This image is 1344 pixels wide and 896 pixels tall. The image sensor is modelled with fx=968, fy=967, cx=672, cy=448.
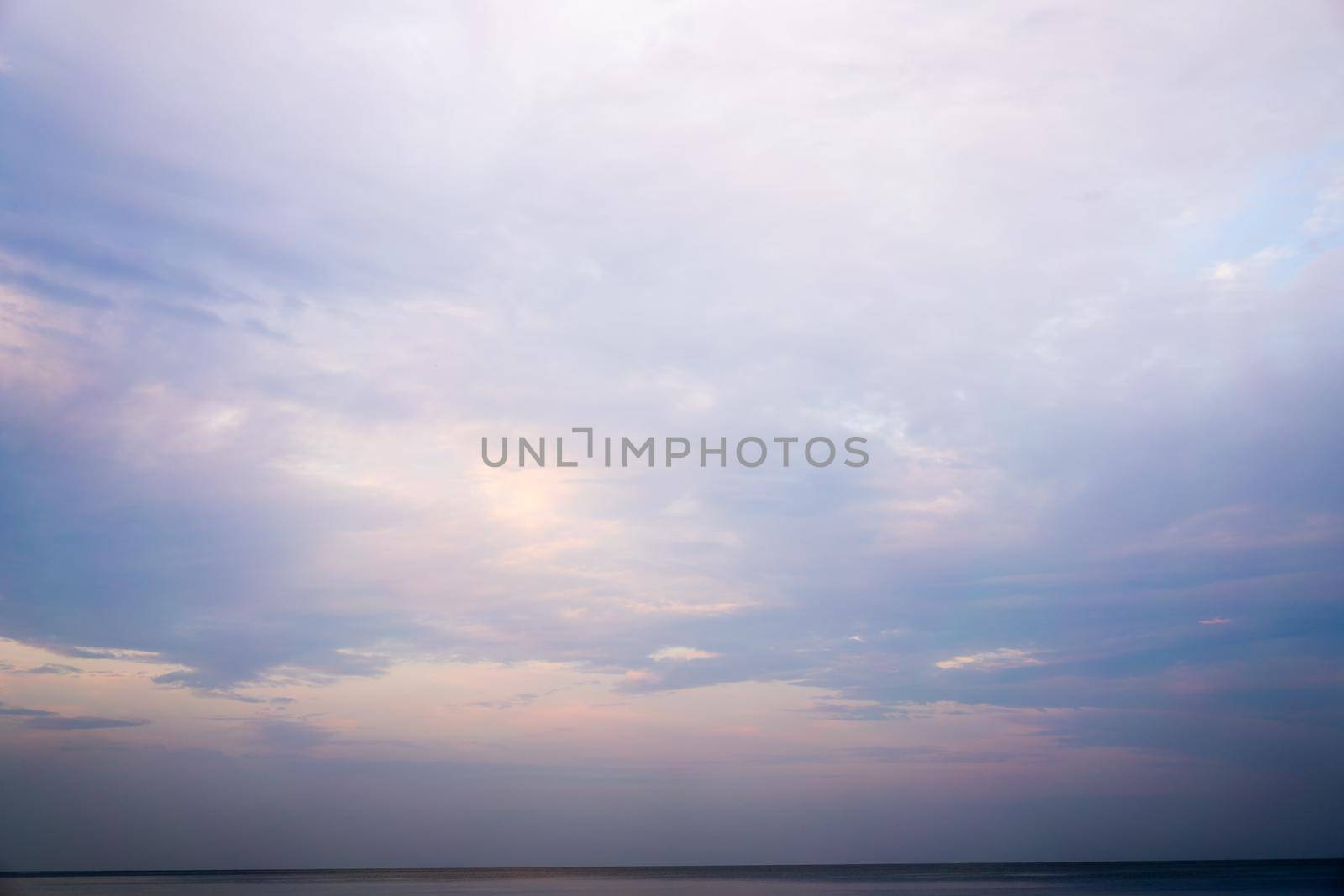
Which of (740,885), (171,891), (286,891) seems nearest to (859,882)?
(740,885)

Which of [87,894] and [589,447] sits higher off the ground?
[589,447]

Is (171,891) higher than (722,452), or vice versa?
(722,452)

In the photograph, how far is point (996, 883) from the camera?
7012cm

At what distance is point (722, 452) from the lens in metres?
37.6

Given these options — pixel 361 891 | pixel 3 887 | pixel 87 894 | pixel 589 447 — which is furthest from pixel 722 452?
pixel 3 887

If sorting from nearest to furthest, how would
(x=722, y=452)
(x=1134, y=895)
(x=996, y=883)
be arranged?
(x=722, y=452) < (x=1134, y=895) < (x=996, y=883)

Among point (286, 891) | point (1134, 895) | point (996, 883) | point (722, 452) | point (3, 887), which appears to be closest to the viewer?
point (722, 452)

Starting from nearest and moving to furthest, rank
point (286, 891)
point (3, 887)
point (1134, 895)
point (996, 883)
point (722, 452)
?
point (722, 452) < point (1134, 895) < point (286, 891) < point (996, 883) < point (3, 887)

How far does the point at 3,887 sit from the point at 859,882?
217ft

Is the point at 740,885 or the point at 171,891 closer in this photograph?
the point at 171,891

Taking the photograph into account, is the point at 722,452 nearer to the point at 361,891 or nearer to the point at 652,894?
the point at 652,894

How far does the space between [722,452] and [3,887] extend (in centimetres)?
7375

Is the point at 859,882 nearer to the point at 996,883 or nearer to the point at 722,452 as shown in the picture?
the point at 996,883

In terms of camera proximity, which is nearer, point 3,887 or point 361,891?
point 361,891
